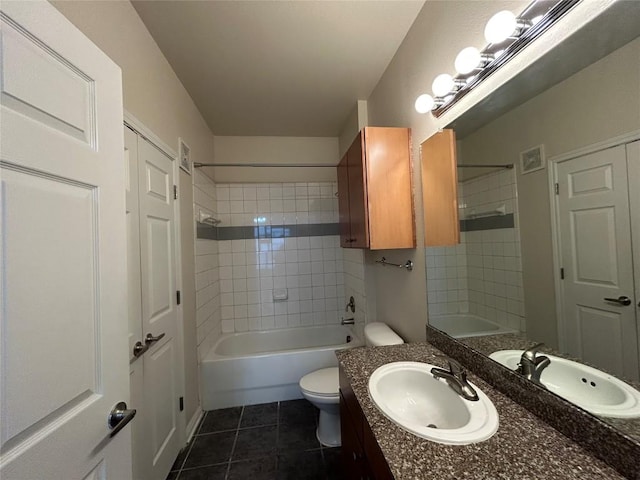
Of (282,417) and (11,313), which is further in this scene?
(282,417)

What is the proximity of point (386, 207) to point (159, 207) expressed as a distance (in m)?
1.39

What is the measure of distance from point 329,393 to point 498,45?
1.97 m

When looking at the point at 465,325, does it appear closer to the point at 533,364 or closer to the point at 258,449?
the point at 533,364

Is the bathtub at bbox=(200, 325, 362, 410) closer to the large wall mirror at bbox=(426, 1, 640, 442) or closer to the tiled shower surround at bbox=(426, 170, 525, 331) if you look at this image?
the tiled shower surround at bbox=(426, 170, 525, 331)

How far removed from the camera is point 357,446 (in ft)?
3.09

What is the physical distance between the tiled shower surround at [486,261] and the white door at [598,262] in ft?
0.55

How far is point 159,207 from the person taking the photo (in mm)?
1516

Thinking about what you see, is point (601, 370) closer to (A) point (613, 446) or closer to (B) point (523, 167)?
(A) point (613, 446)

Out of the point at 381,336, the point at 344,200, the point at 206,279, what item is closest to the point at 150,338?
the point at 206,279

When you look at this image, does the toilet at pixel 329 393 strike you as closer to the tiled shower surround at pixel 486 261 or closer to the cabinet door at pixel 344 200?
the tiled shower surround at pixel 486 261

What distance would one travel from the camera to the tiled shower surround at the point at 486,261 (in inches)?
36.1

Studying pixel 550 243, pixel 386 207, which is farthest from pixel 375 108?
pixel 550 243

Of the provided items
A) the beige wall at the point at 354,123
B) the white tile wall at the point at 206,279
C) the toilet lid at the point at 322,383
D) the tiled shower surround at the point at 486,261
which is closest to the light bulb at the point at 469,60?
the tiled shower surround at the point at 486,261

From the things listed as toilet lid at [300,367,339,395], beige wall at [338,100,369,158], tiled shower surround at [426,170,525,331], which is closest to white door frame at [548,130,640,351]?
tiled shower surround at [426,170,525,331]
